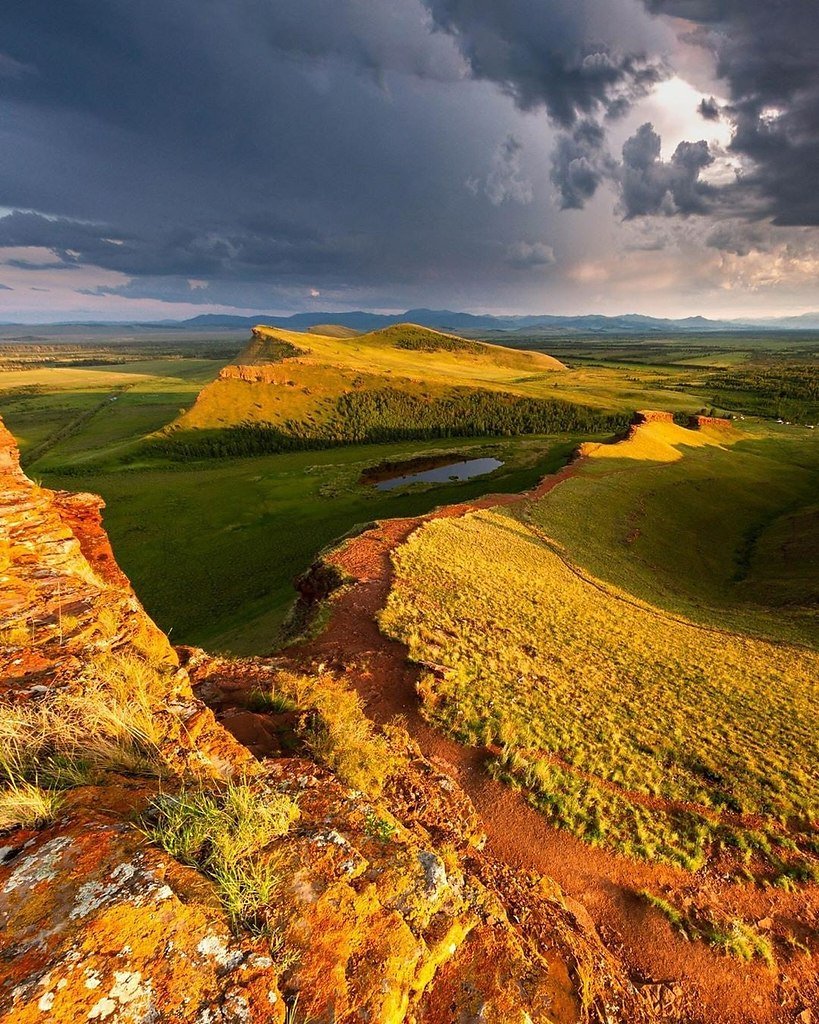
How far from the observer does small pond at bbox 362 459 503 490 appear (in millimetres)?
82938

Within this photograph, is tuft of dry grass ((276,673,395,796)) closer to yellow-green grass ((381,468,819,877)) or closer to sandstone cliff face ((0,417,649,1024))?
sandstone cliff face ((0,417,649,1024))

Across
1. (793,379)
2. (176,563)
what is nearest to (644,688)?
(176,563)

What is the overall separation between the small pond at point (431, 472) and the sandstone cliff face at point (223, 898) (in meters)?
68.4

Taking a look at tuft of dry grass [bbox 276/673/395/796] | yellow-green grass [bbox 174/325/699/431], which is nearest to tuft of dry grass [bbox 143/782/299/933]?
tuft of dry grass [bbox 276/673/395/796]

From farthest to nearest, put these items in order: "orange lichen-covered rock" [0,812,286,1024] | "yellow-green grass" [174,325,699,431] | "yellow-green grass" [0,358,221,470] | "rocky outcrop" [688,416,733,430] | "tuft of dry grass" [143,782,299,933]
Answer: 1. "yellow-green grass" [174,325,699,431]
2. "yellow-green grass" [0,358,221,470]
3. "rocky outcrop" [688,416,733,430]
4. "tuft of dry grass" [143,782,299,933]
5. "orange lichen-covered rock" [0,812,286,1024]

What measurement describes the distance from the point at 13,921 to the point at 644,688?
1866 centimetres

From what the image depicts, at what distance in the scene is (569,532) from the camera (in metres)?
38.6

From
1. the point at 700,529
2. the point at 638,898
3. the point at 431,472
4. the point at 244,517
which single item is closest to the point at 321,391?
the point at 431,472

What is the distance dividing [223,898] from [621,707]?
48.9 ft

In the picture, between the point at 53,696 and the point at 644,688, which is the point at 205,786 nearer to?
the point at 53,696

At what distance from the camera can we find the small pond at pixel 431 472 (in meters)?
82.9

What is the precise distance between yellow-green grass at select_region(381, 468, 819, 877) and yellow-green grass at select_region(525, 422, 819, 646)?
505cm

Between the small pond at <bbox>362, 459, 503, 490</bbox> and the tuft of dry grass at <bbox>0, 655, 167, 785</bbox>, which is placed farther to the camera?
the small pond at <bbox>362, 459, 503, 490</bbox>

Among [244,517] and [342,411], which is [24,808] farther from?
[342,411]
